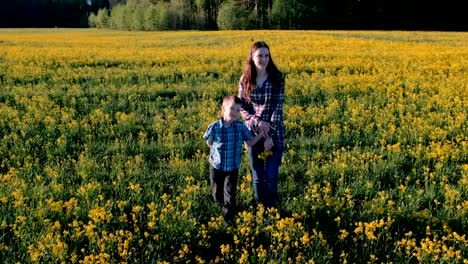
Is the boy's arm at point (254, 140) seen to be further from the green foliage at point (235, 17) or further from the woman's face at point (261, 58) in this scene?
the green foliage at point (235, 17)

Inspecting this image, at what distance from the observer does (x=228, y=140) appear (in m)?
4.68

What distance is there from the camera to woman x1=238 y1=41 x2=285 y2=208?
4.52 metres

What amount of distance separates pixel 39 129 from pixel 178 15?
56.3 meters

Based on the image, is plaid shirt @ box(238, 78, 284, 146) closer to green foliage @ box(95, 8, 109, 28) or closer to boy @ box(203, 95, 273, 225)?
boy @ box(203, 95, 273, 225)

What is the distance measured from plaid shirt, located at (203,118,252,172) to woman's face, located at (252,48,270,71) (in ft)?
2.08

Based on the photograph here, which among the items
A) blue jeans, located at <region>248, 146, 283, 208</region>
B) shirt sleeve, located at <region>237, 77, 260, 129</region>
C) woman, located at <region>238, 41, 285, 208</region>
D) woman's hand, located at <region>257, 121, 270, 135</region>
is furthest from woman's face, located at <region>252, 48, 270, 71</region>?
blue jeans, located at <region>248, 146, 283, 208</region>

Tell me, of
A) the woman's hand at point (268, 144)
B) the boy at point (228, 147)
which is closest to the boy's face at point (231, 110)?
the boy at point (228, 147)

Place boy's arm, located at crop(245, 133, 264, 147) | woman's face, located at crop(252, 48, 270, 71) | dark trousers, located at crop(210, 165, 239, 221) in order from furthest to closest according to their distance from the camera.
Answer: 1. dark trousers, located at crop(210, 165, 239, 221)
2. boy's arm, located at crop(245, 133, 264, 147)
3. woman's face, located at crop(252, 48, 270, 71)

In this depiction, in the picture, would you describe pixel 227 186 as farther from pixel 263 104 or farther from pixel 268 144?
pixel 263 104

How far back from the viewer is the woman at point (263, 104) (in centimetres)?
452

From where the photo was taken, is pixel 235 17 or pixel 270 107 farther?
pixel 235 17

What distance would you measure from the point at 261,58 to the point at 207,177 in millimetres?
2085

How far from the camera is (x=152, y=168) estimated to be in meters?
6.34

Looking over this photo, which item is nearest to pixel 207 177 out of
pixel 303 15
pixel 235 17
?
pixel 235 17
